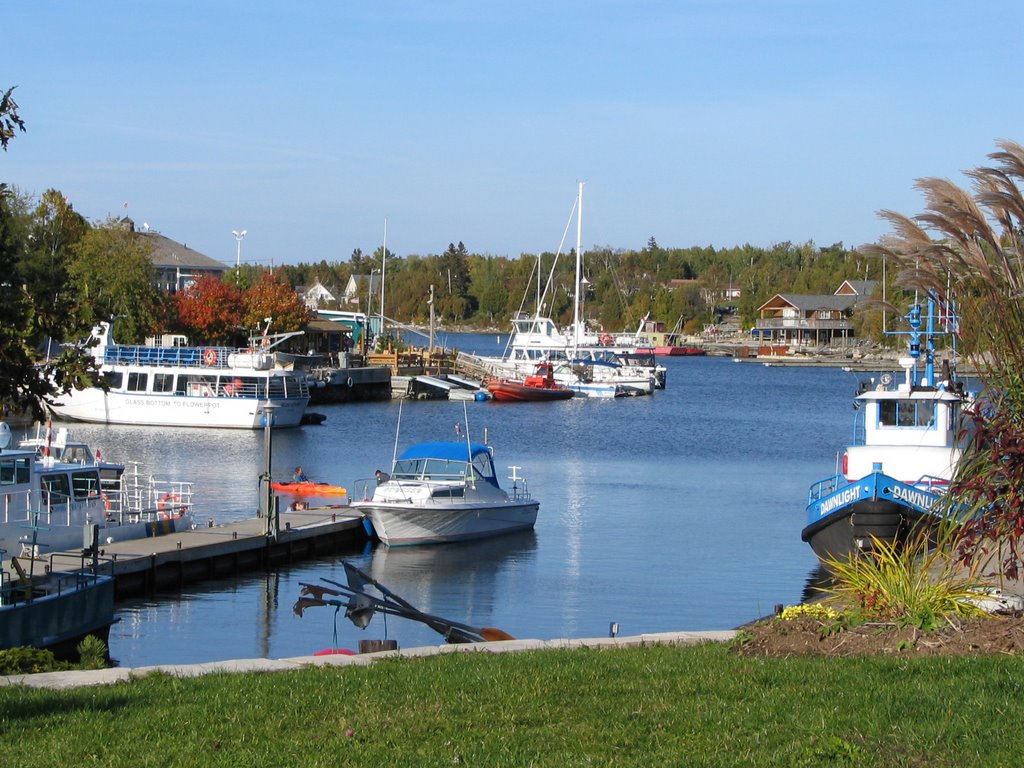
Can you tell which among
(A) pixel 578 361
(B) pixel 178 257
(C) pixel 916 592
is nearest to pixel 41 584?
(C) pixel 916 592

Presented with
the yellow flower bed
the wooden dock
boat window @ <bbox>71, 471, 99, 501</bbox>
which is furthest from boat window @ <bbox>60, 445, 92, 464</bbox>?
the yellow flower bed

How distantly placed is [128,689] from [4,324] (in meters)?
3.99

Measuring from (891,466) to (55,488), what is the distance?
1740 cm

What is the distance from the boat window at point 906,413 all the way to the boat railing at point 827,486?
5.03ft

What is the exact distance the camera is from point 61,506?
26.4 m

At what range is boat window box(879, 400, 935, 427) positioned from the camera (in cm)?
2962

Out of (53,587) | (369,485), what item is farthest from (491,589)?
(369,485)

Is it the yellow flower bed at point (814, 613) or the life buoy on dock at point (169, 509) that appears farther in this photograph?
the life buoy on dock at point (169, 509)

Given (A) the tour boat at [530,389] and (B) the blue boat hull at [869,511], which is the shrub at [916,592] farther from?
(A) the tour boat at [530,389]

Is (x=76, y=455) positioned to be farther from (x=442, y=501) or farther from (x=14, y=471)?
(x=442, y=501)

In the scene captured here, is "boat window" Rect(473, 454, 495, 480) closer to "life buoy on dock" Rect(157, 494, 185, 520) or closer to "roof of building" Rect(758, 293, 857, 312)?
"life buoy on dock" Rect(157, 494, 185, 520)

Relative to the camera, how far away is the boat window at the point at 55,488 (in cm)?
2602

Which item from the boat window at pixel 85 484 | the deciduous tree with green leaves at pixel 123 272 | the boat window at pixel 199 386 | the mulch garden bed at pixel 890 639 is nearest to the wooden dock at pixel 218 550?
the boat window at pixel 85 484

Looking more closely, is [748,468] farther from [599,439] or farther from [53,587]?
[53,587]
